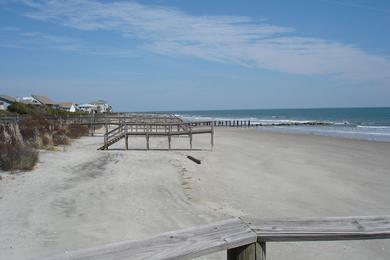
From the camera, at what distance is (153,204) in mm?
9570

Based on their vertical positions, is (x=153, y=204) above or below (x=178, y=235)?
below

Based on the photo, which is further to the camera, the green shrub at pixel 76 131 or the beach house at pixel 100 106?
the beach house at pixel 100 106

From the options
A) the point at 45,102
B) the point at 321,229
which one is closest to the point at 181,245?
the point at 321,229

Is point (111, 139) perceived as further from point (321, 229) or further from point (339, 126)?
point (339, 126)

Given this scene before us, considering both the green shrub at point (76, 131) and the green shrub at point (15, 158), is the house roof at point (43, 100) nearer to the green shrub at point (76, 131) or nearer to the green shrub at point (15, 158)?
the green shrub at point (76, 131)

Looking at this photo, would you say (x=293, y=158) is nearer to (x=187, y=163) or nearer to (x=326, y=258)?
(x=187, y=163)

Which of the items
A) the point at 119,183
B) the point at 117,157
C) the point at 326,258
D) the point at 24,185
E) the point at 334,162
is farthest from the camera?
the point at 334,162

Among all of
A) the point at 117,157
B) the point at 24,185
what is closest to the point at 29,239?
the point at 24,185

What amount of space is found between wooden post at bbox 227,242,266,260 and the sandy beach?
433 cm

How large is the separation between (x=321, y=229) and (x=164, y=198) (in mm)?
8244

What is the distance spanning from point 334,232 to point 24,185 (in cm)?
1018

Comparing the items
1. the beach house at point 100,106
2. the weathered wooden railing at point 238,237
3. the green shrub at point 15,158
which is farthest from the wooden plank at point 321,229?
the beach house at point 100,106

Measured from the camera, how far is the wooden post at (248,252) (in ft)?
6.91

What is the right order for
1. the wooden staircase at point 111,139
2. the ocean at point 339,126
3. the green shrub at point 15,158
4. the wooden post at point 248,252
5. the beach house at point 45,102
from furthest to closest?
the beach house at point 45,102, the ocean at point 339,126, the wooden staircase at point 111,139, the green shrub at point 15,158, the wooden post at point 248,252
